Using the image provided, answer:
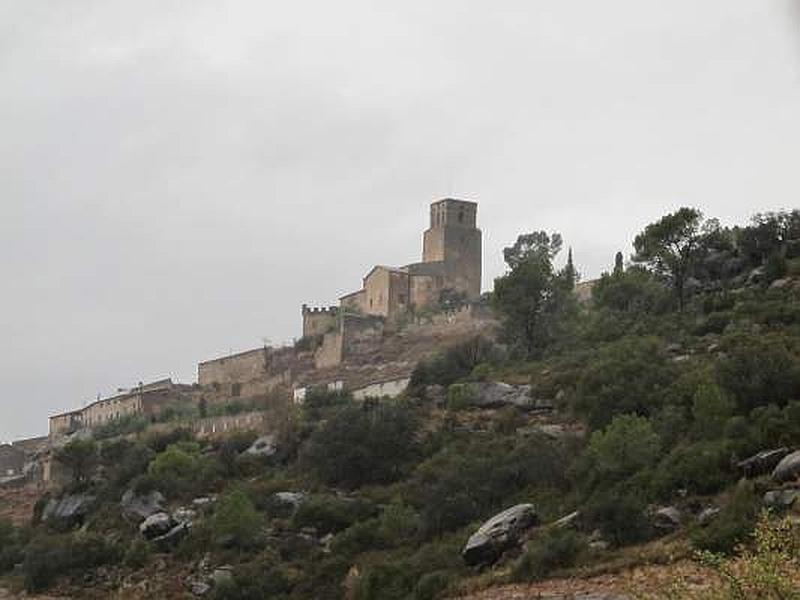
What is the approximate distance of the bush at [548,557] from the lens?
23781 mm

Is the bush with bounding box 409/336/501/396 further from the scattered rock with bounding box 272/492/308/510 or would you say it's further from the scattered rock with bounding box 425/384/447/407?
the scattered rock with bounding box 272/492/308/510

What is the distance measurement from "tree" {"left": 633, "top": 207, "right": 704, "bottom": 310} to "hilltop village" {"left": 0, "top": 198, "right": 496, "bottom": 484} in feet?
46.3

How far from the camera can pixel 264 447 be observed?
4294 centimetres

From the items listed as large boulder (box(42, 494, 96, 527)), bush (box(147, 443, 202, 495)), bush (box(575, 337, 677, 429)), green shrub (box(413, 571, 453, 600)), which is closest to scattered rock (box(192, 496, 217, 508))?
bush (box(147, 443, 202, 495))

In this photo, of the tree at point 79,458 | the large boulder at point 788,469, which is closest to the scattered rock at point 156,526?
the tree at point 79,458

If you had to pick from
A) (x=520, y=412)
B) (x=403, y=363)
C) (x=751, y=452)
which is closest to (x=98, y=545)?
(x=520, y=412)

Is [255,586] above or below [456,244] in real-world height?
below

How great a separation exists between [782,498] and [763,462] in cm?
269

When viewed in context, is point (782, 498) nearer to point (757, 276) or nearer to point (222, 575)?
point (222, 575)

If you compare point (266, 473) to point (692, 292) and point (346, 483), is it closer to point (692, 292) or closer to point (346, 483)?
point (346, 483)

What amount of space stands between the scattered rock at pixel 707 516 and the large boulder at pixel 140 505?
19.3m

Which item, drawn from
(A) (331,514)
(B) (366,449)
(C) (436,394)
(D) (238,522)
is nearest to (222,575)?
(D) (238,522)

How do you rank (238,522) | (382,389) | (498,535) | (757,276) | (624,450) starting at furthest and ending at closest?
A: (382,389)
(757,276)
(238,522)
(624,450)
(498,535)

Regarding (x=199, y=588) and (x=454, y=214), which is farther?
(x=454, y=214)
